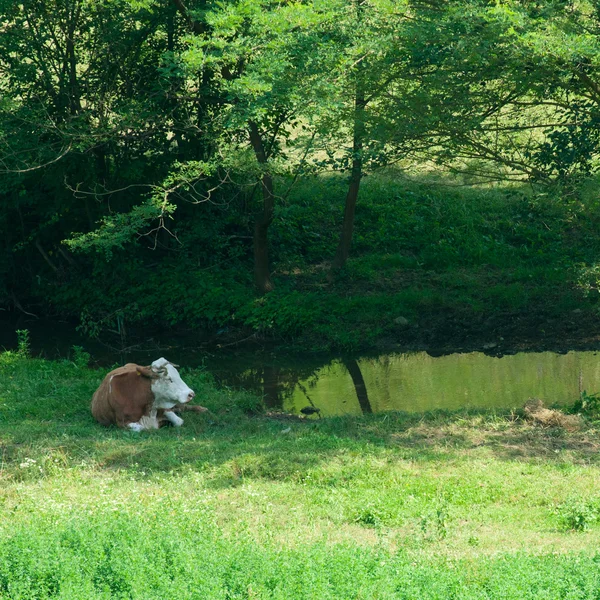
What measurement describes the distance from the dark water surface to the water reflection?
0.05 ft

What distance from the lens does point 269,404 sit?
11.9 m

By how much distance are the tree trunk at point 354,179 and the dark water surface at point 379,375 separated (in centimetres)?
296

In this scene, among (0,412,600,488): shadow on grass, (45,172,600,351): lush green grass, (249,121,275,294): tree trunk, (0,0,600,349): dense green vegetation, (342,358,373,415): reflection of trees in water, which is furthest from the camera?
(249,121,275,294): tree trunk

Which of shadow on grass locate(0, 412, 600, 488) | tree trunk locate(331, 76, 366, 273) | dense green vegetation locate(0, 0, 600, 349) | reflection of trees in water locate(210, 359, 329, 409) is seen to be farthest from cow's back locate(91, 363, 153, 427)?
tree trunk locate(331, 76, 366, 273)

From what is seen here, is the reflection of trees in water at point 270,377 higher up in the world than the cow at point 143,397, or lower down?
lower down

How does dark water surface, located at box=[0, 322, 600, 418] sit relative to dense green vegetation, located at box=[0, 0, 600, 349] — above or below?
below

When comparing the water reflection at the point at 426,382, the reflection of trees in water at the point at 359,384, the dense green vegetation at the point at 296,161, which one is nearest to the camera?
the dense green vegetation at the point at 296,161

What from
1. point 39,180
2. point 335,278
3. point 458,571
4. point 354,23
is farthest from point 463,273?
point 458,571

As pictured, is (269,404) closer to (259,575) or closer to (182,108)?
(182,108)

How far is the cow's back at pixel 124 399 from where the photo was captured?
29.9 ft

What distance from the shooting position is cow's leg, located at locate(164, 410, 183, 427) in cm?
926

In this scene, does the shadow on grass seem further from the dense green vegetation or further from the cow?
the dense green vegetation

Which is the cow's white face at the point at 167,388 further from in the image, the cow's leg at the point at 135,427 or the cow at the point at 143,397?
the cow's leg at the point at 135,427

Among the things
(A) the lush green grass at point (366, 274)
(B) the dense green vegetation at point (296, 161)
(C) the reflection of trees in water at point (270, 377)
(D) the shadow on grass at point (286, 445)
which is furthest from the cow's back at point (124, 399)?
(A) the lush green grass at point (366, 274)
